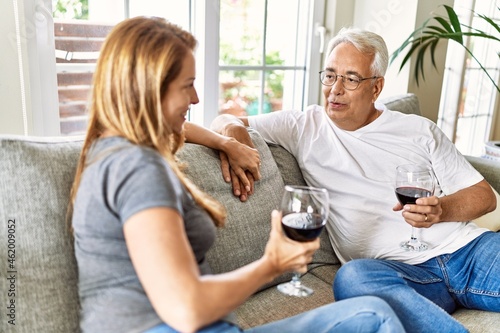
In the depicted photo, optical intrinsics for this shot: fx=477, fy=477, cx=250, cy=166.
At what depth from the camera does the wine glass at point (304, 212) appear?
3.25 feet

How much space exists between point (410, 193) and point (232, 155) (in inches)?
21.8

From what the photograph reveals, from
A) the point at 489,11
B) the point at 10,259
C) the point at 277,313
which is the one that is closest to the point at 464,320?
the point at 277,313

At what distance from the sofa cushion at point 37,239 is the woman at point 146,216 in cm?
18

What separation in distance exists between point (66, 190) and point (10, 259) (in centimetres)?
20

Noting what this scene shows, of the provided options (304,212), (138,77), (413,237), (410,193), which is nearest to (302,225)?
(304,212)

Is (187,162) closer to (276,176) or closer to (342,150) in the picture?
(276,176)

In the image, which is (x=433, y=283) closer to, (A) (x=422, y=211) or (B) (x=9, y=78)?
(A) (x=422, y=211)

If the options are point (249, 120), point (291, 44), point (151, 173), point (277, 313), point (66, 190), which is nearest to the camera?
point (151, 173)

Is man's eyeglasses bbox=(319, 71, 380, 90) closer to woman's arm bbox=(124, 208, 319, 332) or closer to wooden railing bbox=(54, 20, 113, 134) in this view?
wooden railing bbox=(54, 20, 113, 134)

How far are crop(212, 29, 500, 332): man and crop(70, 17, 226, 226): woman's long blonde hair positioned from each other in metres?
0.71

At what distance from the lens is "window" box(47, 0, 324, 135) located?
1.75 m

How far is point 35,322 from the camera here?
1.09 meters

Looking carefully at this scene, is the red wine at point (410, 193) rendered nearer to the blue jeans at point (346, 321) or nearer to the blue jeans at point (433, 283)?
the blue jeans at point (433, 283)

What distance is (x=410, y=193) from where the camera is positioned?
141 centimetres
